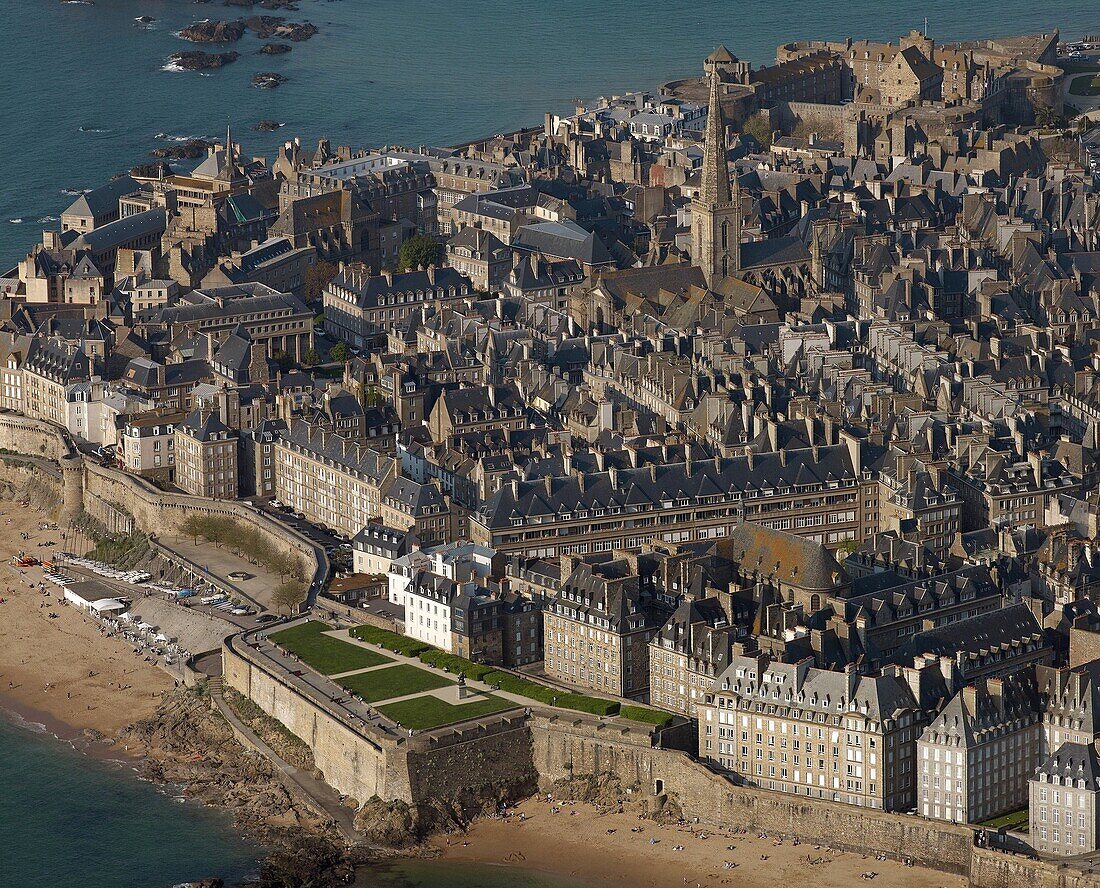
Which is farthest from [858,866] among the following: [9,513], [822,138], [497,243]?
[822,138]

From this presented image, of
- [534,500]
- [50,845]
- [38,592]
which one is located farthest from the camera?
[38,592]

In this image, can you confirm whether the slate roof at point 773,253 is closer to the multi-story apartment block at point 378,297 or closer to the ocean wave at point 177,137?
the multi-story apartment block at point 378,297

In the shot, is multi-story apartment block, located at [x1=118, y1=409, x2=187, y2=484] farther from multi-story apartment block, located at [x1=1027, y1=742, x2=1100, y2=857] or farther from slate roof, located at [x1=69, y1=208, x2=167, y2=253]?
multi-story apartment block, located at [x1=1027, y1=742, x2=1100, y2=857]

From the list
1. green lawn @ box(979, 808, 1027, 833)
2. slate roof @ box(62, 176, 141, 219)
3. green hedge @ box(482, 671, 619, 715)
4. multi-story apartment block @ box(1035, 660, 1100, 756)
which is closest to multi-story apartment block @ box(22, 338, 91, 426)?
slate roof @ box(62, 176, 141, 219)

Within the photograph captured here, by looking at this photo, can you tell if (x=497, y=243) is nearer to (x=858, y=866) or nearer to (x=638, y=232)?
(x=638, y=232)

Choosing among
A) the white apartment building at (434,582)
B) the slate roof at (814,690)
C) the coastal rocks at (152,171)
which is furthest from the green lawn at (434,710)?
the coastal rocks at (152,171)

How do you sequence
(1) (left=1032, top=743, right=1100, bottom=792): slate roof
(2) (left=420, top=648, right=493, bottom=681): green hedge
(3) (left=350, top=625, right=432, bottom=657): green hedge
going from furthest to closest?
(3) (left=350, top=625, right=432, bottom=657): green hedge, (2) (left=420, top=648, right=493, bottom=681): green hedge, (1) (left=1032, top=743, right=1100, bottom=792): slate roof
